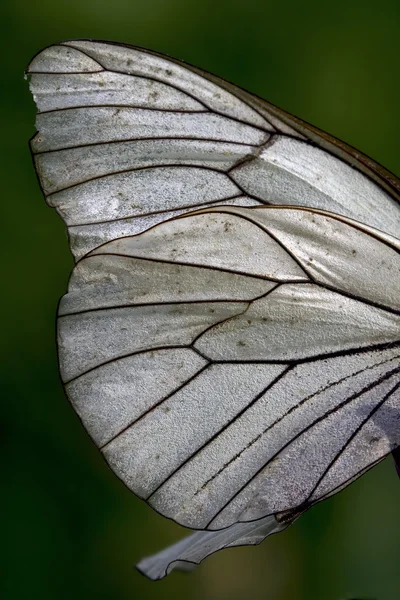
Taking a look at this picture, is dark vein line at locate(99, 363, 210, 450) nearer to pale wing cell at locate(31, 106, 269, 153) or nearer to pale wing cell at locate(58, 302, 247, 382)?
pale wing cell at locate(58, 302, 247, 382)

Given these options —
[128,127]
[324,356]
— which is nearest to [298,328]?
[324,356]

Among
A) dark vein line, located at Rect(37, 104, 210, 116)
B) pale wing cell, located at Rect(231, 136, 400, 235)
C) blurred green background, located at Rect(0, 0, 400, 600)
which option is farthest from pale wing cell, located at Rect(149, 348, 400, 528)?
blurred green background, located at Rect(0, 0, 400, 600)

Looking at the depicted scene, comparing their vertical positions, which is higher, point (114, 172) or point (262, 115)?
point (262, 115)

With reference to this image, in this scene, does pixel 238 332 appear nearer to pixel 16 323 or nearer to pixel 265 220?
pixel 265 220

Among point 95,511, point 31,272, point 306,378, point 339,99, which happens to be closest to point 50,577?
point 95,511

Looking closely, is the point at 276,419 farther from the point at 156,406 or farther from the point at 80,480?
the point at 80,480
